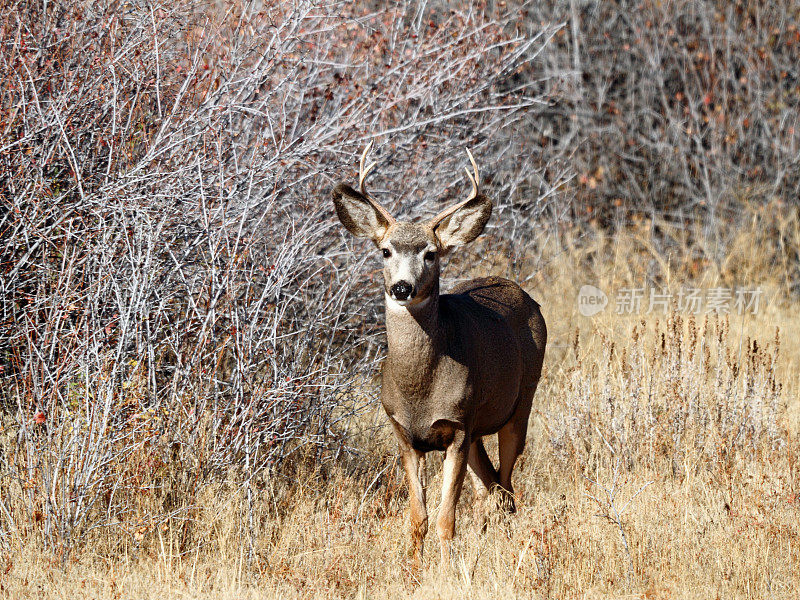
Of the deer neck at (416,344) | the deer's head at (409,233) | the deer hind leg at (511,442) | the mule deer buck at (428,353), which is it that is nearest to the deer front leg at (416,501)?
the mule deer buck at (428,353)

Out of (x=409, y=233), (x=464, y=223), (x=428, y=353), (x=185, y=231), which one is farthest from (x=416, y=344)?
(x=185, y=231)

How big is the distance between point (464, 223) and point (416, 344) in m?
0.66

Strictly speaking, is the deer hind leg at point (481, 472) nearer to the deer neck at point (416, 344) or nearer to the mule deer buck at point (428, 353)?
the mule deer buck at point (428, 353)

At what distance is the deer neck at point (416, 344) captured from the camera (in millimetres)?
4957

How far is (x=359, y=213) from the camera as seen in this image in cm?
515

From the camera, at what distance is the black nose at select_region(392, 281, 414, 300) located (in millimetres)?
4691

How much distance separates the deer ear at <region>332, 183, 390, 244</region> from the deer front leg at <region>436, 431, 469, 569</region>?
1.06 metres

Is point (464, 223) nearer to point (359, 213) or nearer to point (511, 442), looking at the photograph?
point (359, 213)

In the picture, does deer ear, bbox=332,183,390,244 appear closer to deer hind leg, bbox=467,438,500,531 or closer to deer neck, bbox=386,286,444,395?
deer neck, bbox=386,286,444,395

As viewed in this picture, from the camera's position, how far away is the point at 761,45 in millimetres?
11734

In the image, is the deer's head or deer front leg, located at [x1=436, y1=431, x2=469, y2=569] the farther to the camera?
deer front leg, located at [x1=436, y1=431, x2=469, y2=569]

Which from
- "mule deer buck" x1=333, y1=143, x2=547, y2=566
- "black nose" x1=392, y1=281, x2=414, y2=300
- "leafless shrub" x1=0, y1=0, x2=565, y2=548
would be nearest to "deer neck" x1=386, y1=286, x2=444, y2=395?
"mule deer buck" x1=333, y1=143, x2=547, y2=566

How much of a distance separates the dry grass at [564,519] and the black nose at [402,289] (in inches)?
49.3

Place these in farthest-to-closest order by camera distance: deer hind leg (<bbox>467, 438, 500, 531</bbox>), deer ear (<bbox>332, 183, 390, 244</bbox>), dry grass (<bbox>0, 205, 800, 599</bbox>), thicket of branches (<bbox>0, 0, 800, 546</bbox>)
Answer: deer hind leg (<bbox>467, 438, 500, 531</bbox>)
thicket of branches (<bbox>0, 0, 800, 546</bbox>)
deer ear (<bbox>332, 183, 390, 244</bbox>)
dry grass (<bbox>0, 205, 800, 599</bbox>)
